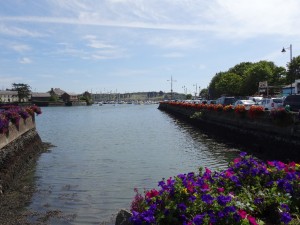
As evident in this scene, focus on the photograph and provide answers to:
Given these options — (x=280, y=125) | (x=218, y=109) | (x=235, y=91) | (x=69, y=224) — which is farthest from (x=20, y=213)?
(x=235, y=91)

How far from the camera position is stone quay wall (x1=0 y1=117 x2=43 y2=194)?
15.4 m

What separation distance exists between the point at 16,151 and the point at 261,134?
1418 cm

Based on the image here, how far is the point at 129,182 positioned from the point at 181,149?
36.0ft

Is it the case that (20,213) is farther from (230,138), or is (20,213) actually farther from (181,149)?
(230,138)

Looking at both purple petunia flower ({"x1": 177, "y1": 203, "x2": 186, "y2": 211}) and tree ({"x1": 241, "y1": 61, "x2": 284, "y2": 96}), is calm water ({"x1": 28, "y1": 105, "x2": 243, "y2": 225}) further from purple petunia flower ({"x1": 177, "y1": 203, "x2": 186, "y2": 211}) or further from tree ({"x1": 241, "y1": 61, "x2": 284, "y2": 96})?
tree ({"x1": 241, "y1": 61, "x2": 284, "y2": 96})

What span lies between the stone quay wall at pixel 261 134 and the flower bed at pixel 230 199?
8084 mm

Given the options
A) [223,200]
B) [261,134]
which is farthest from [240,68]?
[223,200]

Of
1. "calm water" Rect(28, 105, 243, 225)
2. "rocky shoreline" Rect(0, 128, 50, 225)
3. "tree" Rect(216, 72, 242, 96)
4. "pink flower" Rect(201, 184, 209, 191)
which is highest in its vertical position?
"tree" Rect(216, 72, 242, 96)

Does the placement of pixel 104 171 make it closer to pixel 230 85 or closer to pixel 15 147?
pixel 15 147

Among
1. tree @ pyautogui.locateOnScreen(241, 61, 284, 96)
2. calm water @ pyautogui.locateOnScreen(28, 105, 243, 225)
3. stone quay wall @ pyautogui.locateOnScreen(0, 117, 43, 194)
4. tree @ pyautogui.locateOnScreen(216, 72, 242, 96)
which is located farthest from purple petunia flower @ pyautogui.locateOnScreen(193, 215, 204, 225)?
tree @ pyautogui.locateOnScreen(216, 72, 242, 96)

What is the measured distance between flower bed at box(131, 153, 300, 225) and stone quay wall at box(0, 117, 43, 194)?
914 cm

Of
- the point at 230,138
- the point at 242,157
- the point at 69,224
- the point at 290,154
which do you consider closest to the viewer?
the point at 242,157

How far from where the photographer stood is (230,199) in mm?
5336

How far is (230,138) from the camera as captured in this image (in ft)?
102
